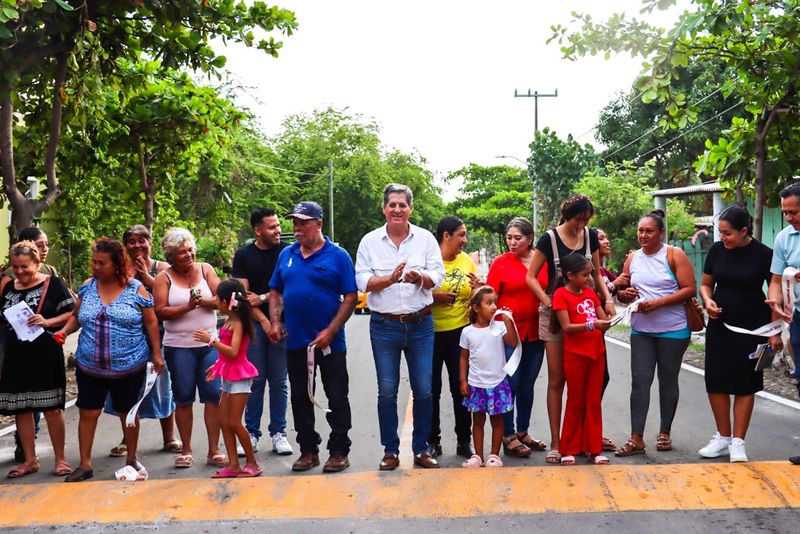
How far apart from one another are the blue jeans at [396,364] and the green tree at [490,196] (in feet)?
200

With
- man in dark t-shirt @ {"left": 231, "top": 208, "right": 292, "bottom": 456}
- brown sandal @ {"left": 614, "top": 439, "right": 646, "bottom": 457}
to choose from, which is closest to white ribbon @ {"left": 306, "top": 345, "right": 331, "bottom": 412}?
man in dark t-shirt @ {"left": 231, "top": 208, "right": 292, "bottom": 456}

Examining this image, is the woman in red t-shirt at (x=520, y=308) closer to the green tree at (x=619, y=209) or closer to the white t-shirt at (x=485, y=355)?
the white t-shirt at (x=485, y=355)

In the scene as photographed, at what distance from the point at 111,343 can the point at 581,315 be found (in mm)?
3408

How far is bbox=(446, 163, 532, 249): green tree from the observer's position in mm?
69312

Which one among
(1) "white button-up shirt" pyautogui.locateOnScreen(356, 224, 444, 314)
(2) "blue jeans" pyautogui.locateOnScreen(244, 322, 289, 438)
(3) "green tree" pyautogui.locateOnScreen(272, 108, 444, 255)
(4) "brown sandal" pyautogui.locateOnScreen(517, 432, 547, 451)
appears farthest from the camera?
(3) "green tree" pyautogui.locateOnScreen(272, 108, 444, 255)

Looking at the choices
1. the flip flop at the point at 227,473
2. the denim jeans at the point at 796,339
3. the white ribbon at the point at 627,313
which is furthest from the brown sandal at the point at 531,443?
the flip flop at the point at 227,473

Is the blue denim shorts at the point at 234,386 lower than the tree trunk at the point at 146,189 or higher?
lower

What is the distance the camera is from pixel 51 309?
22.1 ft

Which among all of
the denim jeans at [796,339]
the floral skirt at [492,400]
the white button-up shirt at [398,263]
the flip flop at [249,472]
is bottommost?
the flip flop at [249,472]

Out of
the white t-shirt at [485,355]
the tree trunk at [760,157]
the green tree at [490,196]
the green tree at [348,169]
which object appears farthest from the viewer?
the green tree at [490,196]

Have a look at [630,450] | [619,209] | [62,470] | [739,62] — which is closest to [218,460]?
[62,470]

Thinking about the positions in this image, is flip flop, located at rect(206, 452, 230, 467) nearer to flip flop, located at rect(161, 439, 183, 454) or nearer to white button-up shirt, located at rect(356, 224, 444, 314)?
flip flop, located at rect(161, 439, 183, 454)

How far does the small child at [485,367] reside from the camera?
21.4ft

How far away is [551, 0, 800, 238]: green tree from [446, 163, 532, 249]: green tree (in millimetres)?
55253
